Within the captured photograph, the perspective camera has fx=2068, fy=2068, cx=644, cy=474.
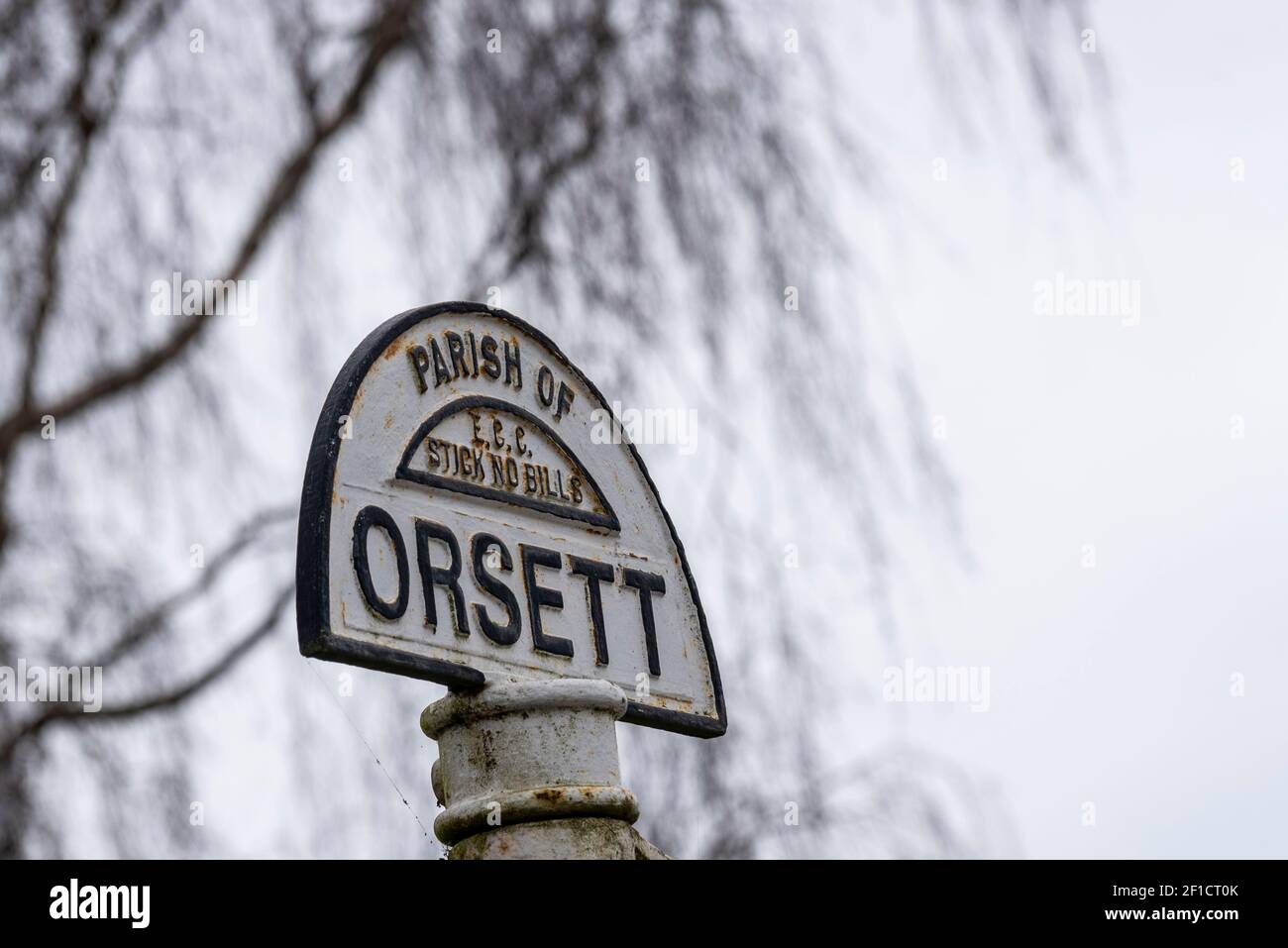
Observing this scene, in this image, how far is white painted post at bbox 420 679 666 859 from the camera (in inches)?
64.5

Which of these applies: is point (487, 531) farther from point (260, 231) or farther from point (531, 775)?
point (260, 231)

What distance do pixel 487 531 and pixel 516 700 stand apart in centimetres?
17

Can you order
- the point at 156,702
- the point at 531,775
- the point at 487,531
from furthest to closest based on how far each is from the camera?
1. the point at 156,702
2. the point at 487,531
3. the point at 531,775

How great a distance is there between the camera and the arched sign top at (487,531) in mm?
1633

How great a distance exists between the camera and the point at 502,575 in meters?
1.75

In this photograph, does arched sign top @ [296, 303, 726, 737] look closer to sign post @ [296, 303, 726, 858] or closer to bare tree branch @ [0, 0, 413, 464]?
sign post @ [296, 303, 726, 858]

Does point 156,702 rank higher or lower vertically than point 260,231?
lower

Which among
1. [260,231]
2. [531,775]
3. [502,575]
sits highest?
[260,231]

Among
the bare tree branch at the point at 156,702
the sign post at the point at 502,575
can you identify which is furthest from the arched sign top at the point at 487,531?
the bare tree branch at the point at 156,702

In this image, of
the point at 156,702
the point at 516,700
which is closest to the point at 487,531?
the point at 516,700

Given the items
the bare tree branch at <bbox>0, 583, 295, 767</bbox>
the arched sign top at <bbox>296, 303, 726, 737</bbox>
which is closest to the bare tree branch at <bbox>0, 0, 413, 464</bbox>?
the bare tree branch at <bbox>0, 583, 295, 767</bbox>

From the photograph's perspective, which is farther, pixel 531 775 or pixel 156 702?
pixel 156 702

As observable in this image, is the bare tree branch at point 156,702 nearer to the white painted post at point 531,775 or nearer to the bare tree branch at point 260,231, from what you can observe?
the bare tree branch at point 260,231
